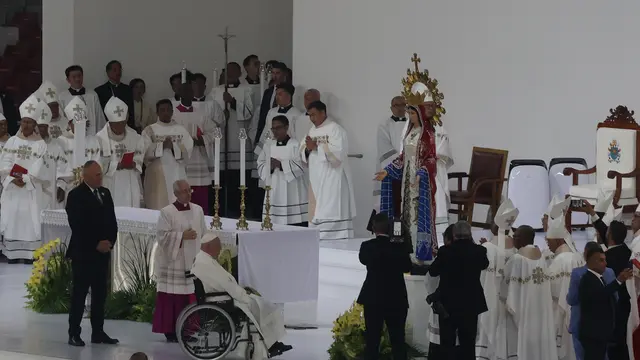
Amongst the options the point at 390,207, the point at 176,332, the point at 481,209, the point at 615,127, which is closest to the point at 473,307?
the point at 390,207

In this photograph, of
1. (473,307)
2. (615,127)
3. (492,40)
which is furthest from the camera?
(492,40)

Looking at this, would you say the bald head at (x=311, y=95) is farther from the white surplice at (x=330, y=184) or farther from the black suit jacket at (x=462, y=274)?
the black suit jacket at (x=462, y=274)

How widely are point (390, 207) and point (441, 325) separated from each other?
1.55 meters

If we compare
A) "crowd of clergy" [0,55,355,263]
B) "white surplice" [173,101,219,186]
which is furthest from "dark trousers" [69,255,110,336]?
"white surplice" [173,101,219,186]

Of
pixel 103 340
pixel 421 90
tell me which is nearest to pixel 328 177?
pixel 103 340

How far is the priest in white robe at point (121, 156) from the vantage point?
16.7 m

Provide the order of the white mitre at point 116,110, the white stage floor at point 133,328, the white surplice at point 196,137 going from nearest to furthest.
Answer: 1. the white stage floor at point 133,328
2. the white mitre at point 116,110
3. the white surplice at point 196,137

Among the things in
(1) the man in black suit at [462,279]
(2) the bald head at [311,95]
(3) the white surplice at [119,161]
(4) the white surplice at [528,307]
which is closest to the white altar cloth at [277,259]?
(4) the white surplice at [528,307]

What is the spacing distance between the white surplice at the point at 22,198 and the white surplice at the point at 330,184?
3030mm

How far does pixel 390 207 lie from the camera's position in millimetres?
12453

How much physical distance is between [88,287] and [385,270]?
9.69 feet

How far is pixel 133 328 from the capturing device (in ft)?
44.9

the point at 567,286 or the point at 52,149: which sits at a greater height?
the point at 52,149

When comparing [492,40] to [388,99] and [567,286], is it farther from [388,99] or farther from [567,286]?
[567,286]
